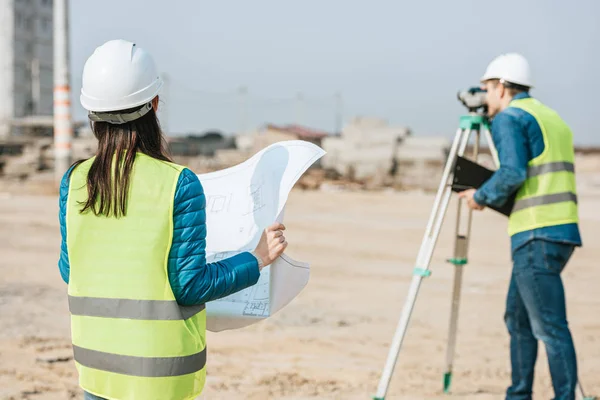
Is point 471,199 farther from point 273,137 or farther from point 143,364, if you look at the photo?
point 273,137

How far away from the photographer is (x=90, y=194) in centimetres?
203

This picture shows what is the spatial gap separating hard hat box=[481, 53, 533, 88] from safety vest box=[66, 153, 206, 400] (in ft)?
7.60

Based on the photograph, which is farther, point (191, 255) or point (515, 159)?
point (515, 159)

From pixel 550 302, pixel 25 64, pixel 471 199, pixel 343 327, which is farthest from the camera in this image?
pixel 25 64

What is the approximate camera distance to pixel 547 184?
3.68 m

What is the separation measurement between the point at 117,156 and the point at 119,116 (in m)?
0.11

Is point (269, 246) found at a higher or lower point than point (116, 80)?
lower

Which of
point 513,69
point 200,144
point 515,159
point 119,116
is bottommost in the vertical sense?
point 200,144

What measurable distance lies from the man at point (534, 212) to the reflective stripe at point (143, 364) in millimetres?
2038

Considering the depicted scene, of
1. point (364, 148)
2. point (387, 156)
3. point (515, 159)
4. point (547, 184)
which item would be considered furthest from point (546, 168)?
point (364, 148)

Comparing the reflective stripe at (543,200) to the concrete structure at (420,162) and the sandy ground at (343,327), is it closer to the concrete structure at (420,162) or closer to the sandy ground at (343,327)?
the sandy ground at (343,327)

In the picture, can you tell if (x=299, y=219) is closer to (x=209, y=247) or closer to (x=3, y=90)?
(x=209, y=247)

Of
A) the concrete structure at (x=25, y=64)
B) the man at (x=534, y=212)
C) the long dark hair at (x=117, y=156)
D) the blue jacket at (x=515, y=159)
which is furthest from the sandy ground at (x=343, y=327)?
the concrete structure at (x=25, y=64)

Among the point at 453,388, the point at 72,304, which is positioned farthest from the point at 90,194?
the point at 453,388
